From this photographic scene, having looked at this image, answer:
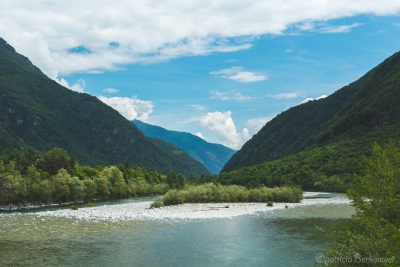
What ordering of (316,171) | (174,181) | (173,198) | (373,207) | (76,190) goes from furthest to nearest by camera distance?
1. (174,181)
2. (316,171)
3. (76,190)
4. (173,198)
5. (373,207)

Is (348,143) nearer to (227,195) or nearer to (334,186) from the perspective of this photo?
(334,186)

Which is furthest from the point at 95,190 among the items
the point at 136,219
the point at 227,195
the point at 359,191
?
the point at 359,191

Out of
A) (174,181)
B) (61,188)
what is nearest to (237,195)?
(61,188)

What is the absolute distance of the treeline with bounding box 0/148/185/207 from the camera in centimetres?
9919

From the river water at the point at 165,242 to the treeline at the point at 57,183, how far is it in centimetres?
3363

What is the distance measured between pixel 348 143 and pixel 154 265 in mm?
175633

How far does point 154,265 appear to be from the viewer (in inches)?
1375

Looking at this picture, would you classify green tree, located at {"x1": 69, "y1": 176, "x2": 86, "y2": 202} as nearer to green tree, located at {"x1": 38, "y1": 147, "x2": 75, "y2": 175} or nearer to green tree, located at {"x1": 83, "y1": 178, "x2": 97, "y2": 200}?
green tree, located at {"x1": 83, "y1": 178, "x2": 97, "y2": 200}

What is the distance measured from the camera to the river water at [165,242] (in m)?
36.8

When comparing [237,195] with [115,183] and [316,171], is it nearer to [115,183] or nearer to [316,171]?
[115,183]

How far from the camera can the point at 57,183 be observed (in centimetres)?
11262

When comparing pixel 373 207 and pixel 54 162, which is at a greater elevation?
pixel 54 162

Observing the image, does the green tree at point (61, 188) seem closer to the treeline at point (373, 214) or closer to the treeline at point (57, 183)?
the treeline at point (57, 183)

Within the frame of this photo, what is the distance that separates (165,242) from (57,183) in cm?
7654
